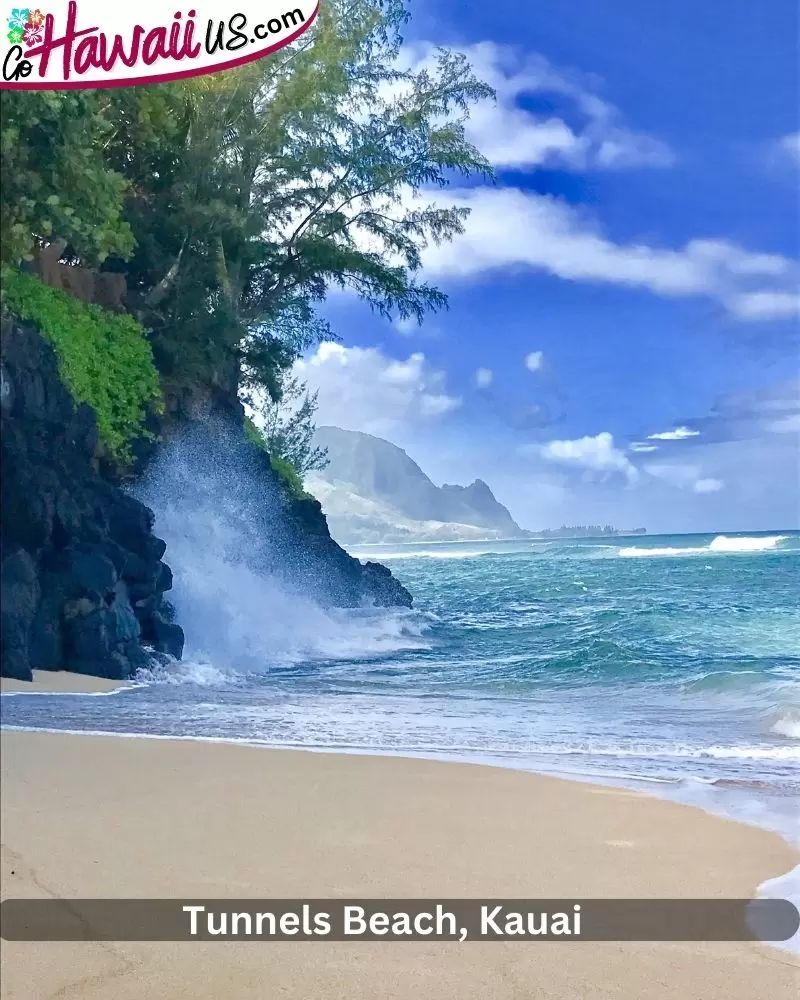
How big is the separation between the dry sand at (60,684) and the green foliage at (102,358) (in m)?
0.41

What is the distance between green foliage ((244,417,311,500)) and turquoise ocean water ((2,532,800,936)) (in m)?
0.19

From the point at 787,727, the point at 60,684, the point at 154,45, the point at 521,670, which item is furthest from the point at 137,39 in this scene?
the point at 787,727

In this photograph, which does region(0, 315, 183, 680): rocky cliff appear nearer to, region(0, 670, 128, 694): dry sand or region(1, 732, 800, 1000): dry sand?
region(0, 670, 128, 694): dry sand

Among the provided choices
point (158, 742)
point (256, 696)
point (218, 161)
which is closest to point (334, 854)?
point (158, 742)

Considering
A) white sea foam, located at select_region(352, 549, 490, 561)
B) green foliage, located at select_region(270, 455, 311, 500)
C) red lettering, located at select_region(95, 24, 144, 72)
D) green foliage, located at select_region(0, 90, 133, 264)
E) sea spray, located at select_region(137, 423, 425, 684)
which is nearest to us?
green foliage, located at select_region(0, 90, 133, 264)

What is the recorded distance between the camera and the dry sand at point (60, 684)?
4.87 ft

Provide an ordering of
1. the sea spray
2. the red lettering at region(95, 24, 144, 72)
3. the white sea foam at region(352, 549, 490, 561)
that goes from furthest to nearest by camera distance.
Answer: the white sea foam at region(352, 549, 490, 561) → the sea spray → the red lettering at region(95, 24, 144, 72)

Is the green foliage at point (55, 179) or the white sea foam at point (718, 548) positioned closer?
the green foliage at point (55, 179)

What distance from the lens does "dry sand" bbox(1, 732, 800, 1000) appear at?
1326mm

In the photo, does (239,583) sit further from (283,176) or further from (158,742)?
(283,176)

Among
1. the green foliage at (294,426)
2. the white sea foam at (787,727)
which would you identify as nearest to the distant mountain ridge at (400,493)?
the green foliage at (294,426)

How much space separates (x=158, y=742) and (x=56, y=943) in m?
0.37

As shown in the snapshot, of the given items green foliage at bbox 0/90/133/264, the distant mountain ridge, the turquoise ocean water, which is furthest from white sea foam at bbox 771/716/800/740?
green foliage at bbox 0/90/133/264

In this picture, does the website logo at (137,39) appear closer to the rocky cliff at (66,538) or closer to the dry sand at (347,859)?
the rocky cliff at (66,538)
